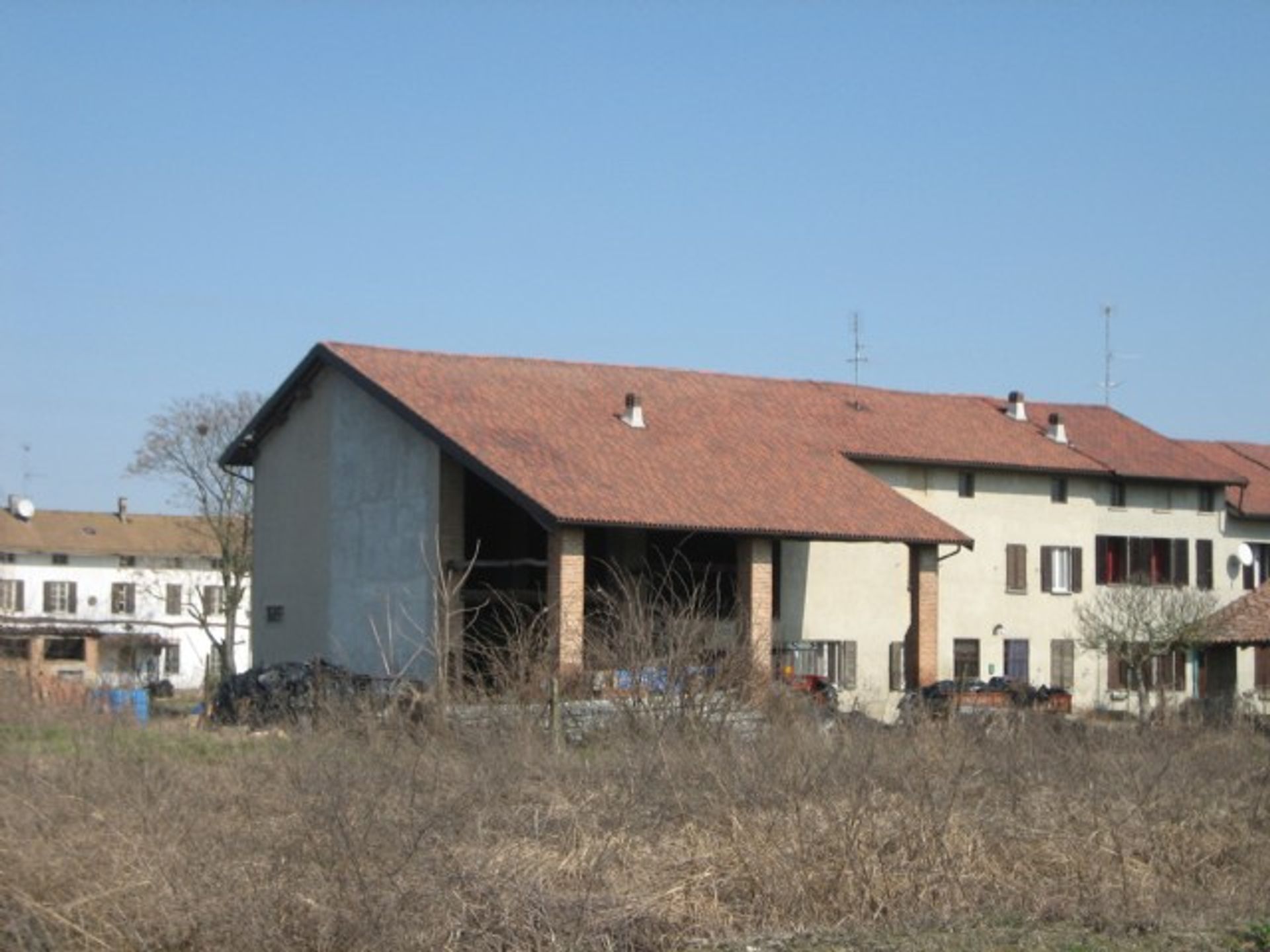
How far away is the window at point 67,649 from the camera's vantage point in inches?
2761

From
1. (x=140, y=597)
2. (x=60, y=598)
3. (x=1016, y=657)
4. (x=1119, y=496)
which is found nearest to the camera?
(x=1016, y=657)

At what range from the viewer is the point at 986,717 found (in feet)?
74.4

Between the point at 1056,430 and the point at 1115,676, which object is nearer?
the point at 1115,676

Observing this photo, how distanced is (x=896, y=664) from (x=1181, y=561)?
567 inches

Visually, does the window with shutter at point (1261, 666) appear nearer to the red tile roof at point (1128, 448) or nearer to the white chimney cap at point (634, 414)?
the red tile roof at point (1128, 448)

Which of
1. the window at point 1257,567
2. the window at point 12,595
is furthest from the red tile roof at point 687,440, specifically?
the window at point 12,595

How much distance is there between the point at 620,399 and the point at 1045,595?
13.7m

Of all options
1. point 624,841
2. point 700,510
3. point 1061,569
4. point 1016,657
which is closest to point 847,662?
point 1016,657

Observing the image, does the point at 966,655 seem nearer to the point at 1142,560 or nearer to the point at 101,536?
the point at 1142,560

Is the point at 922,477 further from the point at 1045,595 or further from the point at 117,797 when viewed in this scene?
the point at 117,797

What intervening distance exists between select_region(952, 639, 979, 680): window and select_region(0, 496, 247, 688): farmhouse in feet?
114

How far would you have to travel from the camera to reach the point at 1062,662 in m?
51.0

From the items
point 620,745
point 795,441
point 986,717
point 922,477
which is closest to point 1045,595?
point 922,477

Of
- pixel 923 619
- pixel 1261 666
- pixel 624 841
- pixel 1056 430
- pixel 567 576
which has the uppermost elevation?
pixel 1056 430
